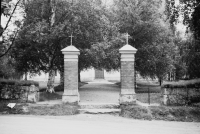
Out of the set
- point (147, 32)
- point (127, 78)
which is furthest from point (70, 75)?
point (147, 32)

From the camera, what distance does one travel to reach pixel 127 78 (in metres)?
11.3

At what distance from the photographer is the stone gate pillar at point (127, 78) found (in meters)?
11.1

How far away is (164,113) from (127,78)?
7.79ft

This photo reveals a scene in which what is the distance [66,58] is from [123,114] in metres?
3.93

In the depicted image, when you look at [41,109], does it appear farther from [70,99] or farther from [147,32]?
[147,32]

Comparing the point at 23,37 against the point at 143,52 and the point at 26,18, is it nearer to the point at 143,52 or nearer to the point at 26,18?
the point at 26,18

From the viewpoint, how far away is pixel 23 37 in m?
15.0

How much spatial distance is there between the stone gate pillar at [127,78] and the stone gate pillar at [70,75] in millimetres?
2250

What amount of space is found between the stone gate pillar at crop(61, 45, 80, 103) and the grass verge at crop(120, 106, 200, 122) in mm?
2641

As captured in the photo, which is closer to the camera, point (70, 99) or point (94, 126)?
point (94, 126)

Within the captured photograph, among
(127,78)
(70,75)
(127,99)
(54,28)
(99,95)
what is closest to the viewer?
(127,99)

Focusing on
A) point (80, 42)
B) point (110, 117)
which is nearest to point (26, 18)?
point (80, 42)

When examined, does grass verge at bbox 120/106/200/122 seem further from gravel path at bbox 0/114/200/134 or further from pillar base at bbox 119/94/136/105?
pillar base at bbox 119/94/136/105

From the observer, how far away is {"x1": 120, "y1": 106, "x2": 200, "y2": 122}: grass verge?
9.88m
